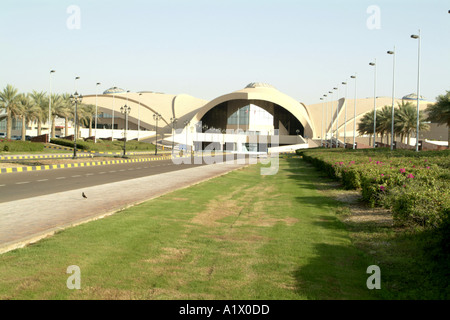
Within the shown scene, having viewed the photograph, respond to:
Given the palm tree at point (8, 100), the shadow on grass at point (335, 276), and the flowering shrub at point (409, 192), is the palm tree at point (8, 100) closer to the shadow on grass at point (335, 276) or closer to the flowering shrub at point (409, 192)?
the flowering shrub at point (409, 192)

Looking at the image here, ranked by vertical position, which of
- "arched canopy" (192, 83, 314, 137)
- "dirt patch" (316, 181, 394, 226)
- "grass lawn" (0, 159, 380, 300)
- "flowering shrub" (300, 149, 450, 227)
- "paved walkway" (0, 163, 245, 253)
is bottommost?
"paved walkway" (0, 163, 245, 253)

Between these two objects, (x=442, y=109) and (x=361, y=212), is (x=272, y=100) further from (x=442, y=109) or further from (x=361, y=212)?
(x=361, y=212)

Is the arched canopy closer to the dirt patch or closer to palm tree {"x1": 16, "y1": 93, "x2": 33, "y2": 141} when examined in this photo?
palm tree {"x1": 16, "y1": 93, "x2": 33, "y2": 141}

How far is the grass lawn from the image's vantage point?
191 inches

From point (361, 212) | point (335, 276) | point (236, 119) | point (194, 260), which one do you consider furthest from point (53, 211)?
point (236, 119)

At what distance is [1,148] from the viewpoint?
3994 centimetres

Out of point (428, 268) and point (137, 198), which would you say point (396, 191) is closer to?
point (428, 268)

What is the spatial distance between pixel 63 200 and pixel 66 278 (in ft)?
25.0

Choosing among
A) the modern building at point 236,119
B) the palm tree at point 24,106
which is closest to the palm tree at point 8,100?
the palm tree at point 24,106

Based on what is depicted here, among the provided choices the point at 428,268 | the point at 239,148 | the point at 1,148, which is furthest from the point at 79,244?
the point at 239,148

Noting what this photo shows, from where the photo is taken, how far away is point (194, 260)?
6.12 meters

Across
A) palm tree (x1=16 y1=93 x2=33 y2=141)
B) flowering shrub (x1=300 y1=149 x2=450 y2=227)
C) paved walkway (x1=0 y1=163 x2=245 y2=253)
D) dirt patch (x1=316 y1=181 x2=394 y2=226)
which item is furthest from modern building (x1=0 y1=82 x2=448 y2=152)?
flowering shrub (x1=300 y1=149 x2=450 y2=227)

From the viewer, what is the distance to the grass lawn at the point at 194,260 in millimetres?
4852
